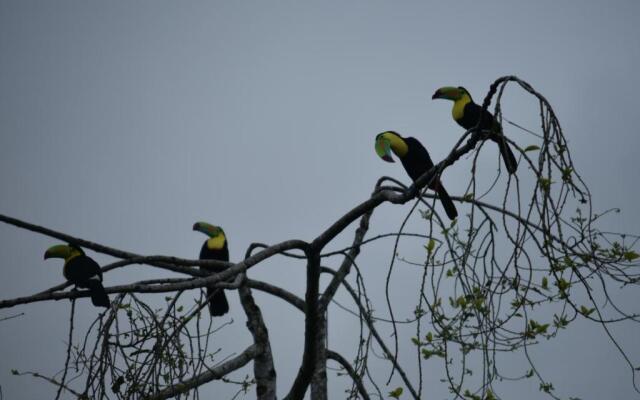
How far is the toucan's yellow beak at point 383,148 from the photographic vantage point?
389cm

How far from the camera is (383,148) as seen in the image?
4.14 metres

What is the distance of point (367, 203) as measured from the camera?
2.51 meters

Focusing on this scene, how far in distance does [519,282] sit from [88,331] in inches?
71.3

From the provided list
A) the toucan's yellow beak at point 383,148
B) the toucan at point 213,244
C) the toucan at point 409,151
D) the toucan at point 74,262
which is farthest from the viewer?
the toucan at point 213,244

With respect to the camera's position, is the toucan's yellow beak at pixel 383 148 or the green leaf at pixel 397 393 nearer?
the green leaf at pixel 397 393

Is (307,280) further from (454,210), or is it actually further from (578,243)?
(578,243)

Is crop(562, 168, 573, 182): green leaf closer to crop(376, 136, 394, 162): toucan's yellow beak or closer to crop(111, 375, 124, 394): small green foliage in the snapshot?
crop(111, 375, 124, 394): small green foliage

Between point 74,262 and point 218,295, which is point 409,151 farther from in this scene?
point 74,262

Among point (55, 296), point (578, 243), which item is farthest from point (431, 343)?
point (55, 296)

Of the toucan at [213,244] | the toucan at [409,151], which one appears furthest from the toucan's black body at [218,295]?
the toucan at [409,151]

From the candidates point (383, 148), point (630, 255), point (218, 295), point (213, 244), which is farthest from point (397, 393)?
point (213, 244)

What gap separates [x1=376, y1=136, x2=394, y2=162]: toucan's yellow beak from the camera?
389 centimetres

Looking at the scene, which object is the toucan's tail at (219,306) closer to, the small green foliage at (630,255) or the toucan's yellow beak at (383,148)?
the toucan's yellow beak at (383,148)

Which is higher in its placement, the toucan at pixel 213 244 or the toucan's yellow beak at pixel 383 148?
the toucan at pixel 213 244
